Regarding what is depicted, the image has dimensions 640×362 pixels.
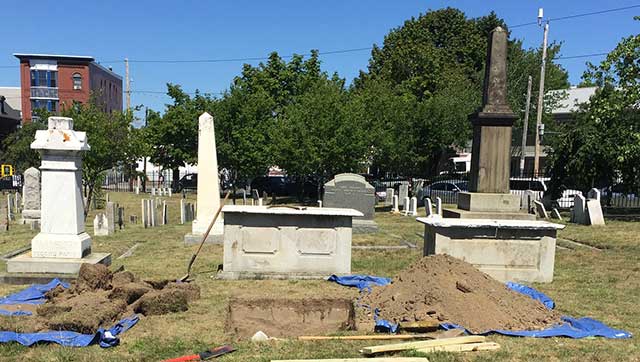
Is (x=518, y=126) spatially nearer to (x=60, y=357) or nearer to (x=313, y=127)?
(x=313, y=127)

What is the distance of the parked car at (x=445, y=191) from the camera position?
84.1ft

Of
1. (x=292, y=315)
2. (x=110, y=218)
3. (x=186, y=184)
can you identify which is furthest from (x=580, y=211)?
(x=186, y=184)

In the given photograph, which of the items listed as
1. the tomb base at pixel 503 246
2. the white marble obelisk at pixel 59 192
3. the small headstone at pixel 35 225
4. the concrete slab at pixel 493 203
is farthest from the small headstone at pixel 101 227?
the concrete slab at pixel 493 203

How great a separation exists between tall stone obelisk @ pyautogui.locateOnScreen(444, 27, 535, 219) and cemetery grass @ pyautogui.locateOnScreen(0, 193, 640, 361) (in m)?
1.61

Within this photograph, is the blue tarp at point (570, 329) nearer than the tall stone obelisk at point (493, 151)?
Yes

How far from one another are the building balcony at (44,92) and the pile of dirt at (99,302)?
5200 centimetres

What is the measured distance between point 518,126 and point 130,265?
3542cm

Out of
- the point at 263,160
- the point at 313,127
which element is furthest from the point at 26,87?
the point at 313,127

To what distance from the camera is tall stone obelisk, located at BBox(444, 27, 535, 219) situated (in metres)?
9.31

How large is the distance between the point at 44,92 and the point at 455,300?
5590 centimetres

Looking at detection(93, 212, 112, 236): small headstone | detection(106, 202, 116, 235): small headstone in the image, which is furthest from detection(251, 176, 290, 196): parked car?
detection(93, 212, 112, 236): small headstone

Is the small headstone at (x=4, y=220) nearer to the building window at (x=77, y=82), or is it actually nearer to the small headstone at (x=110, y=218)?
the small headstone at (x=110, y=218)

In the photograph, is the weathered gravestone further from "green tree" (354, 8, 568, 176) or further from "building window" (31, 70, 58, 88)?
"building window" (31, 70, 58, 88)

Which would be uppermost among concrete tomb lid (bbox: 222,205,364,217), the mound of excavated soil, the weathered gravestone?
concrete tomb lid (bbox: 222,205,364,217)
